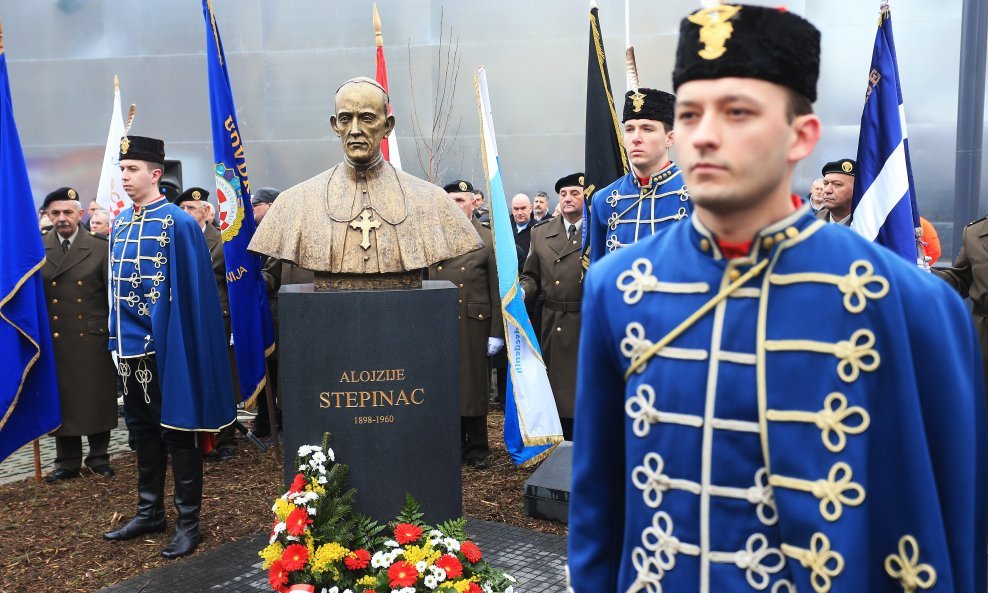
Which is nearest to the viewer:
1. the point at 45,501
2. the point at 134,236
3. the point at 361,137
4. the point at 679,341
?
the point at 679,341

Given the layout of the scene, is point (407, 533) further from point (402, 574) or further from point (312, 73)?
point (312, 73)

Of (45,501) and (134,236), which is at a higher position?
(134,236)

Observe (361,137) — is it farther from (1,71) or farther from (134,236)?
(1,71)

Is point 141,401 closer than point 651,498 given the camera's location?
No

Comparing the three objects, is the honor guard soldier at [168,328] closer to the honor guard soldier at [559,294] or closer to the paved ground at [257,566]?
the paved ground at [257,566]

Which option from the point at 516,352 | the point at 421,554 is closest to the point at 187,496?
the point at 421,554

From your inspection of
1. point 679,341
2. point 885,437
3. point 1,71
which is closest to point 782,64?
point 679,341

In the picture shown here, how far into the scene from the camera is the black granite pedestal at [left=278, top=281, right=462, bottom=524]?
158 inches

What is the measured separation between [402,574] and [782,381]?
2.56 metres

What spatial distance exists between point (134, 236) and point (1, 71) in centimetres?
183

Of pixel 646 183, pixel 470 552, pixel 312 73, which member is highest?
pixel 312 73

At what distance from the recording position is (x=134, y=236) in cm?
513

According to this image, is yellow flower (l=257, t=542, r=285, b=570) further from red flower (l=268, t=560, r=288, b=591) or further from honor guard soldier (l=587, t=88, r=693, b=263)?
honor guard soldier (l=587, t=88, r=693, b=263)

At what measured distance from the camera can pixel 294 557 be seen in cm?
387
